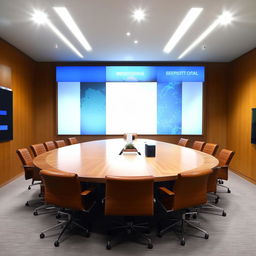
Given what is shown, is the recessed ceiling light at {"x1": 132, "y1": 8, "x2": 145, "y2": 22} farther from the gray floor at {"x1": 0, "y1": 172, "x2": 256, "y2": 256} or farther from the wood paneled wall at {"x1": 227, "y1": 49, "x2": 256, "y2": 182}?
the gray floor at {"x1": 0, "y1": 172, "x2": 256, "y2": 256}

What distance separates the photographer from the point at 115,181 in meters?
1.86

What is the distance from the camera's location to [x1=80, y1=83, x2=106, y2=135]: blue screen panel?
258 inches

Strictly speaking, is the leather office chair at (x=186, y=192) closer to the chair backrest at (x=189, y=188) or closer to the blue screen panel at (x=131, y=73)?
the chair backrest at (x=189, y=188)

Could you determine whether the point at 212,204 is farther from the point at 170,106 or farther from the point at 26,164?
the point at 170,106

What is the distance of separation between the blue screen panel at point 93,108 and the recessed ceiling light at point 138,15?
3049mm

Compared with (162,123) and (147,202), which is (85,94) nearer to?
(162,123)

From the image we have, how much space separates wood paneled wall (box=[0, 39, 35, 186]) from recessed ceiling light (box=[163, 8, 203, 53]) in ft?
13.2

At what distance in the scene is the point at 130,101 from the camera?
6605 millimetres

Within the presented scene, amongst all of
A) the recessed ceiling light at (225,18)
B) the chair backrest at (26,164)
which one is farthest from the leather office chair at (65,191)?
the recessed ceiling light at (225,18)

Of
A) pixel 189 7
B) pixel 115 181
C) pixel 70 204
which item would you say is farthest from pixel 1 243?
pixel 189 7

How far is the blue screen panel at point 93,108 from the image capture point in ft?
21.5

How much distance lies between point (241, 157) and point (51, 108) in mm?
6144

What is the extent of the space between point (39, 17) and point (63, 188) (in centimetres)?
326

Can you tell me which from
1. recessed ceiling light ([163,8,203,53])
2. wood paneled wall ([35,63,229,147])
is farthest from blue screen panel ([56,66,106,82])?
recessed ceiling light ([163,8,203,53])
